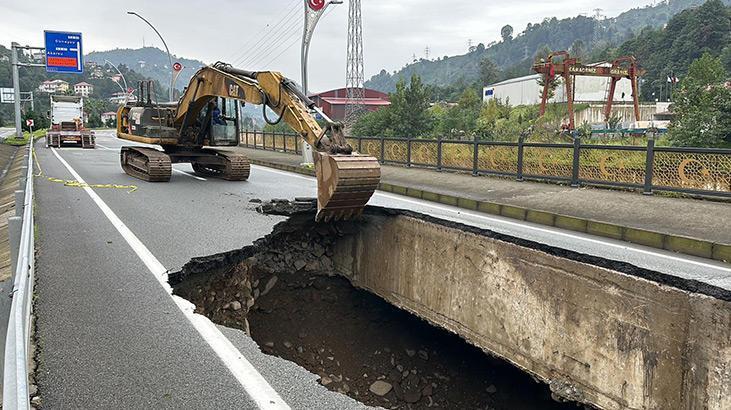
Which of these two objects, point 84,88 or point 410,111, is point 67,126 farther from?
point 84,88

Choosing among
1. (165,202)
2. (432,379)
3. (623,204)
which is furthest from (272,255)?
(623,204)

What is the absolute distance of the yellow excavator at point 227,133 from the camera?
6973mm

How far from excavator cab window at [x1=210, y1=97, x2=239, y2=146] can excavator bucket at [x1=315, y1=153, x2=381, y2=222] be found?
24.0 ft

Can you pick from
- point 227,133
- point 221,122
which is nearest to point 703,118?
point 227,133

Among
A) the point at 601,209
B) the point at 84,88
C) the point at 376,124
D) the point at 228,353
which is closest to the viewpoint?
the point at 228,353

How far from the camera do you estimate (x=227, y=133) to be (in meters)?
13.9

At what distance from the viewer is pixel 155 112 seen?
14203 mm

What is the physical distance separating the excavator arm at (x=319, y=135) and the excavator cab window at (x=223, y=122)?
1621mm

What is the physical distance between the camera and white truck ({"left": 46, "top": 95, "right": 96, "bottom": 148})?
28.9m

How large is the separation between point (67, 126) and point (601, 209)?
94.3 ft

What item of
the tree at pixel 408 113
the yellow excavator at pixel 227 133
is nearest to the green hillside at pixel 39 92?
the tree at pixel 408 113

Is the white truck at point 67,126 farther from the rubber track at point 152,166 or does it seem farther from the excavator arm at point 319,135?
the excavator arm at point 319,135

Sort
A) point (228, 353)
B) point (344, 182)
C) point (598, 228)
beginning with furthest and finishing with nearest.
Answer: point (598, 228) < point (344, 182) < point (228, 353)

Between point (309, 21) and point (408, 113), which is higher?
point (309, 21)
